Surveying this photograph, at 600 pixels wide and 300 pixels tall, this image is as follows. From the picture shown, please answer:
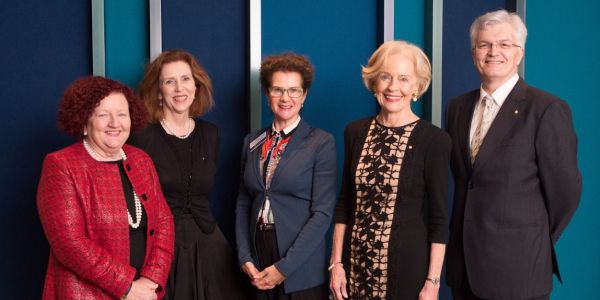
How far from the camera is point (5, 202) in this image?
2748mm

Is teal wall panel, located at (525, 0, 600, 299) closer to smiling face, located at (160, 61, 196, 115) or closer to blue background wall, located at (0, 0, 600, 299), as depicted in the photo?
blue background wall, located at (0, 0, 600, 299)

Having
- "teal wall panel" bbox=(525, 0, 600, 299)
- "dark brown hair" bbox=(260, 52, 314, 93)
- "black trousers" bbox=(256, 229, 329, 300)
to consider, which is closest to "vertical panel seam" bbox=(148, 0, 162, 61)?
"dark brown hair" bbox=(260, 52, 314, 93)

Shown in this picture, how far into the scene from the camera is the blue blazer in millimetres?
2332

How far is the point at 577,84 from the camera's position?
3.29 meters

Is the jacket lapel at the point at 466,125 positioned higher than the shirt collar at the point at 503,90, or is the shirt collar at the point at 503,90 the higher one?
the shirt collar at the point at 503,90

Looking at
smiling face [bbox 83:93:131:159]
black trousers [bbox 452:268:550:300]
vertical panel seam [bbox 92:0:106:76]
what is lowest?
black trousers [bbox 452:268:550:300]

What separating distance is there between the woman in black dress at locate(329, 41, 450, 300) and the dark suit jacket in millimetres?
157

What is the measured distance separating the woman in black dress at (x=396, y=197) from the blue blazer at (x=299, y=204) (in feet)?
0.50

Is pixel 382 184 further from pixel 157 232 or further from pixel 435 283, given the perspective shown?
pixel 157 232

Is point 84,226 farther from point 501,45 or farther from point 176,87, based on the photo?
point 501,45

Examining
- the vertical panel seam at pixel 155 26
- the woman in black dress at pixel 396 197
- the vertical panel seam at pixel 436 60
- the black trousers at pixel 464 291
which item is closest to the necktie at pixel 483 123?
the woman in black dress at pixel 396 197

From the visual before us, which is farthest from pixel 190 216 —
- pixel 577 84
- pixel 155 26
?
pixel 577 84

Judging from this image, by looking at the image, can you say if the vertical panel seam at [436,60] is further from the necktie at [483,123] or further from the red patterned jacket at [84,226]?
the red patterned jacket at [84,226]

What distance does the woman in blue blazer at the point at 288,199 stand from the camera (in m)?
2.34
